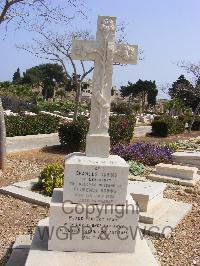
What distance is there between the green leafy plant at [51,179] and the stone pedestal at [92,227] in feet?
10.3

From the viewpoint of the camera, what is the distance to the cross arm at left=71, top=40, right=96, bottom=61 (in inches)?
211

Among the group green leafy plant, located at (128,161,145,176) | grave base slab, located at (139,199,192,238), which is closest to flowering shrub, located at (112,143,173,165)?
green leafy plant, located at (128,161,145,176)

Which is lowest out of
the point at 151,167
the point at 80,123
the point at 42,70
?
the point at 151,167

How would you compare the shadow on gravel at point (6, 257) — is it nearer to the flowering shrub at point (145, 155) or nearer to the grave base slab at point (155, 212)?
the grave base slab at point (155, 212)

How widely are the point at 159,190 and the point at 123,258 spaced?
9.45 feet

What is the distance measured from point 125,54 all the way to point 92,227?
Result: 8.12 feet

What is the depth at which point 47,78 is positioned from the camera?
84375 mm

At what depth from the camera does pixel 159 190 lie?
778 cm

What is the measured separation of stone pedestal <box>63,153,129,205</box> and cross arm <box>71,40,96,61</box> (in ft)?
4.81

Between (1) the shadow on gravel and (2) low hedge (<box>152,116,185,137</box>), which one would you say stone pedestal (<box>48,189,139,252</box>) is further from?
(2) low hedge (<box>152,116,185,137</box>)

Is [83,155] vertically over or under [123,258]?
over

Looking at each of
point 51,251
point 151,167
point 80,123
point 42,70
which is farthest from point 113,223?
point 42,70

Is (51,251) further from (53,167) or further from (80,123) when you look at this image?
(80,123)

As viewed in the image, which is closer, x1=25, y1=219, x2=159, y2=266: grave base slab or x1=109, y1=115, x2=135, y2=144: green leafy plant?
x1=25, y1=219, x2=159, y2=266: grave base slab
